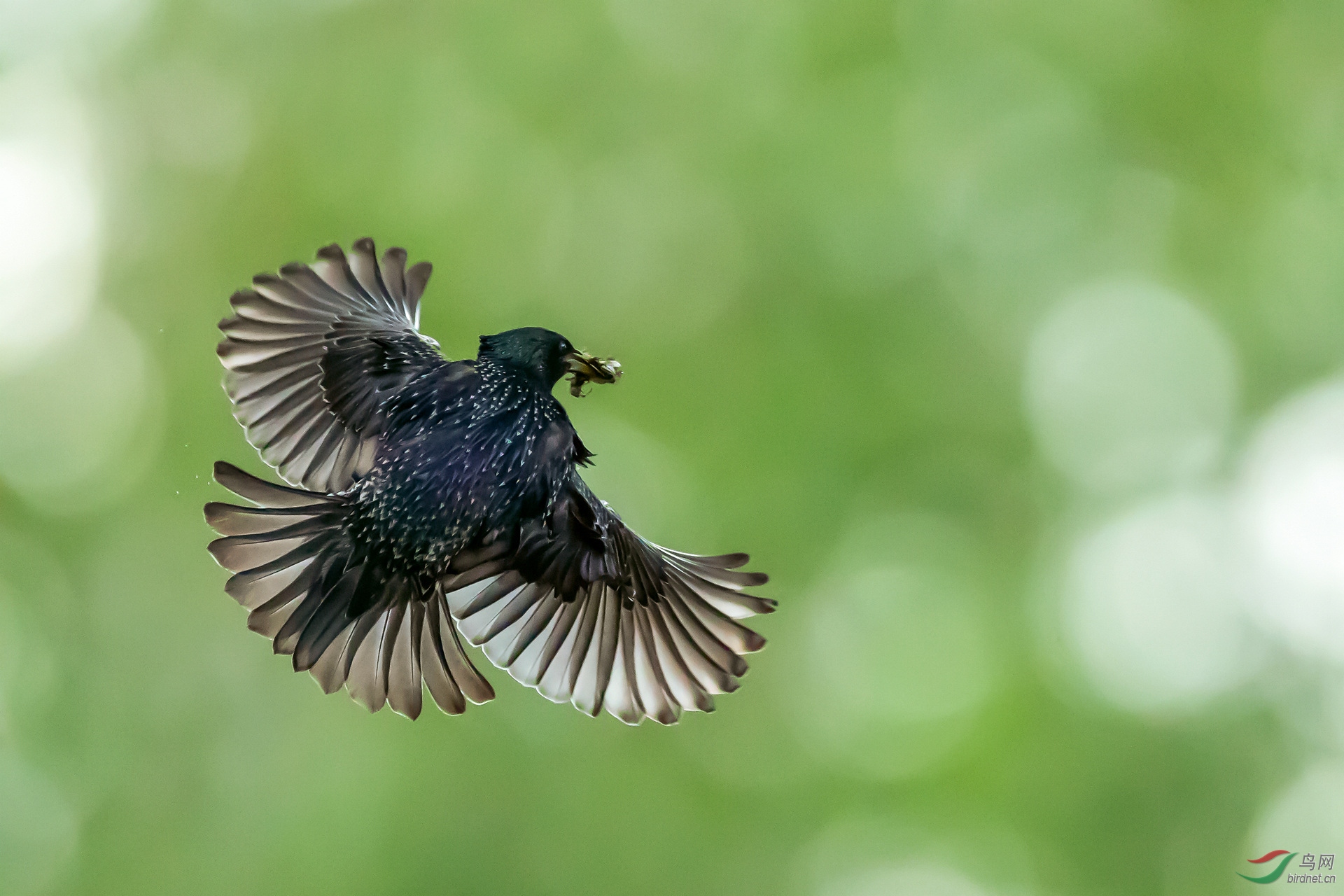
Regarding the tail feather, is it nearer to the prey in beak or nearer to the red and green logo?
the prey in beak

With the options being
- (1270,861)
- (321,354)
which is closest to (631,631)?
(321,354)

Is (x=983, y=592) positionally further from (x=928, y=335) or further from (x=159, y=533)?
(x=159, y=533)

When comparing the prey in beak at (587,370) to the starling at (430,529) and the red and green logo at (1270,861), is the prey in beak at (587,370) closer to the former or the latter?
the starling at (430,529)

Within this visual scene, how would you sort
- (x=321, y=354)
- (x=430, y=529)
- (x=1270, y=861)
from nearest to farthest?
(x=430, y=529), (x=321, y=354), (x=1270, y=861)

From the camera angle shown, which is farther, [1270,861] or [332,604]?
[1270,861]

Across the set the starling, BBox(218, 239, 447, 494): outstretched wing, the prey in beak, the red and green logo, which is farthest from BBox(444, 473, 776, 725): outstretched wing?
the red and green logo

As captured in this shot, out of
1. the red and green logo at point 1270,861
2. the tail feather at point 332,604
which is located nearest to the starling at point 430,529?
the tail feather at point 332,604

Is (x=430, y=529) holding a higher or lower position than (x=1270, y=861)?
lower

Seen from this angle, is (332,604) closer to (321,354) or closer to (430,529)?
(430,529)
